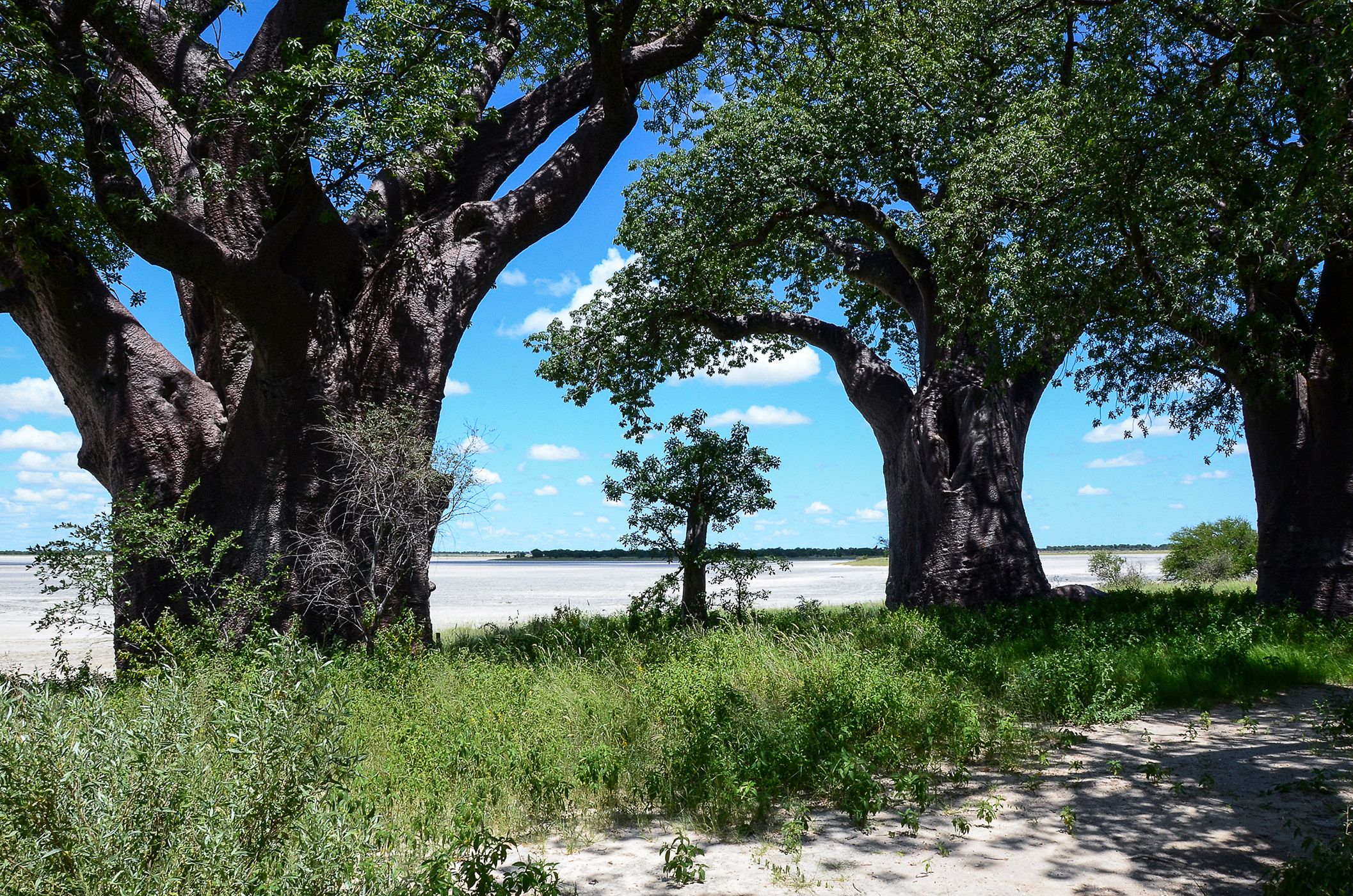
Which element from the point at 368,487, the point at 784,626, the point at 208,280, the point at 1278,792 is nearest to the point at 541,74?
the point at 208,280

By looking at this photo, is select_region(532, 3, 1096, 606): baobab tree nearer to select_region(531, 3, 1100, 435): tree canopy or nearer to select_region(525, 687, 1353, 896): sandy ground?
select_region(531, 3, 1100, 435): tree canopy

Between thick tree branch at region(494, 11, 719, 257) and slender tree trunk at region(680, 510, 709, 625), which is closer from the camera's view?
thick tree branch at region(494, 11, 719, 257)

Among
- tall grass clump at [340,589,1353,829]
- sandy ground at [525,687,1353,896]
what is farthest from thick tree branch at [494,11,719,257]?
sandy ground at [525,687,1353,896]

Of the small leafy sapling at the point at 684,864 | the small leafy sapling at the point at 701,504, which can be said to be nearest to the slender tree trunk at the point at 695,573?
the small leafy sapling at the point at 701,504

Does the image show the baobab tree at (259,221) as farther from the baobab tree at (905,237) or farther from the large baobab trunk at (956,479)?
the large baobab trunk at (956,479)

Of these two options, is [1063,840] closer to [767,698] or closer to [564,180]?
[767,698]

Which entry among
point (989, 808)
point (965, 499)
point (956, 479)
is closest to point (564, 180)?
point (956, 479)

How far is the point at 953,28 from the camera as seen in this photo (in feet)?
47.7

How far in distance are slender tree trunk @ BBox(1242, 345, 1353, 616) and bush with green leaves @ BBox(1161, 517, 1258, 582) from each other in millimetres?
18552

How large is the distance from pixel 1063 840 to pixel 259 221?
439 inches

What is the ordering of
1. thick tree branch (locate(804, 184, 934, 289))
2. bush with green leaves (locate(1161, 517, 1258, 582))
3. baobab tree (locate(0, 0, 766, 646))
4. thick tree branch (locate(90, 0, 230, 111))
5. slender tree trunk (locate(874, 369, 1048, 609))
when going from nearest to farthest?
baobab tree (locate(0, 0, 766, 646)) < thick tree branch (locate(90, 0, 230, 111)) < slender tree trunk (locate(874, 369, 1048, 609)) < thick tree branch (locate(804, 184, 934, 289)) < bush with green leaves (locate(1161, 517, 1258, 582))

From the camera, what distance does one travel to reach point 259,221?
36.8 ft

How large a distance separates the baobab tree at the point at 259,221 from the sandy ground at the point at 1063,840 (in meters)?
6.44

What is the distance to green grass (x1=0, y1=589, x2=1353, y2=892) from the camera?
3.09 meters
